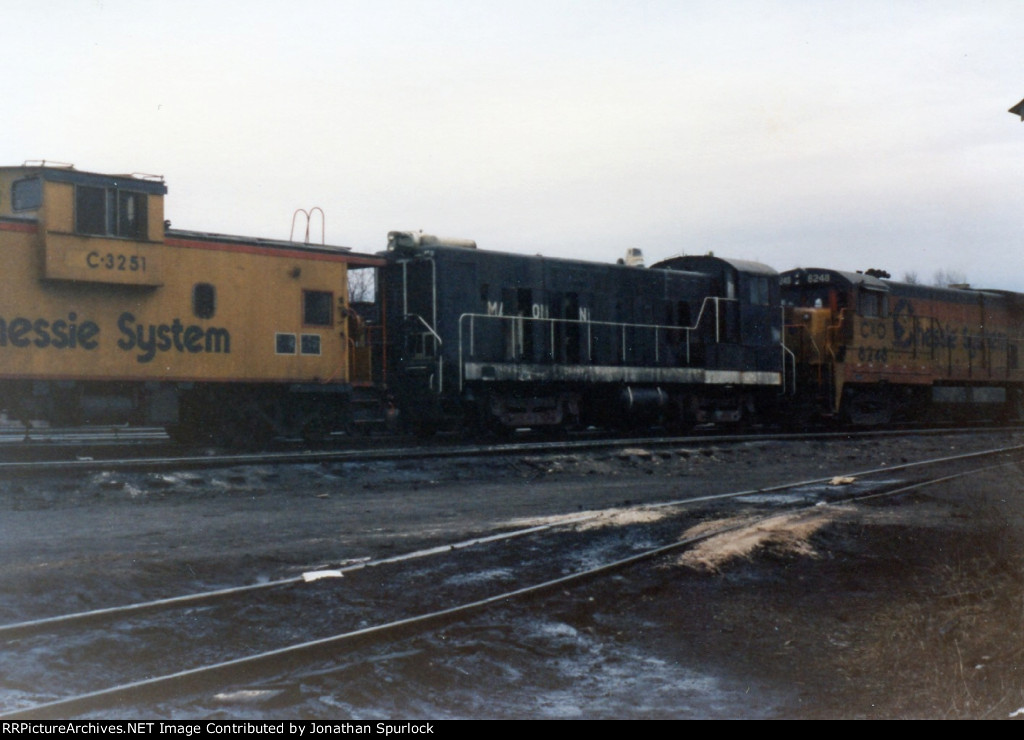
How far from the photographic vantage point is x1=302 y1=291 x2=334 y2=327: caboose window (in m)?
15.9

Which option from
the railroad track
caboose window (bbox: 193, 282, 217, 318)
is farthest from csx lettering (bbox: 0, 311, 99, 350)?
the railroad track

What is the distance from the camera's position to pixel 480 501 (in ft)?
37.1

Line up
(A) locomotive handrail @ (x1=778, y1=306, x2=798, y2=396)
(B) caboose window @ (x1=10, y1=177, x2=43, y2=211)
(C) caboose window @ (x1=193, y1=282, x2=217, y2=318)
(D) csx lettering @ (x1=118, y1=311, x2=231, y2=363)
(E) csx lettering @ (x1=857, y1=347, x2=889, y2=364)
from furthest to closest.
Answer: (E) csx lettering @ (x1=857, y1=347, x2=889, y2=364) < (A) locomotive handrail @ (x1=778, y1=306, x2=798, y2=396) < (C) caboose window @ (x1=193, y1=282, x2=217, y2=318) < (D) csx lettering @ (x1=118, y1=311, x2=231, y2=363) < (B) caboose window @ (x1=10, y1=177, x2=43, y2=211)

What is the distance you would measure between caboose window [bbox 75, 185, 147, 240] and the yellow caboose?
1 centimetres

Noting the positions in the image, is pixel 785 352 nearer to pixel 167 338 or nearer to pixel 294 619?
pixel 167 338

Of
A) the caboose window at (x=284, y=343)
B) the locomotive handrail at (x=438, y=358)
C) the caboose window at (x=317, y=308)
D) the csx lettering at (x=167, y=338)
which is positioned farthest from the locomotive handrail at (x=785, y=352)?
the csx lettering at (x=167, y=338)

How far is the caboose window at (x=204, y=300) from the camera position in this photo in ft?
47.8

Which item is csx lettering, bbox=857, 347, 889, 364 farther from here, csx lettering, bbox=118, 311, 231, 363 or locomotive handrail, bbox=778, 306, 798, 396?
csx lettering, bbox=118, 311, 231, 363

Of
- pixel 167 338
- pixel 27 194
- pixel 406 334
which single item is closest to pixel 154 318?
pixel 167 338

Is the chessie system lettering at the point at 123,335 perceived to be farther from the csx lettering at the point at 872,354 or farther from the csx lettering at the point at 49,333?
the csx lettering at the point at 872,354

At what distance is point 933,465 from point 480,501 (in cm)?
788

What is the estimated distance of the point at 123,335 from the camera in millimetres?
13789

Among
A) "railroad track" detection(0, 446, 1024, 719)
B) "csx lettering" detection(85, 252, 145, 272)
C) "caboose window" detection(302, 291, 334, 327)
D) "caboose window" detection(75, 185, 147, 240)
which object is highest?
"caboose window" detection(75, 185, 147, 240)
